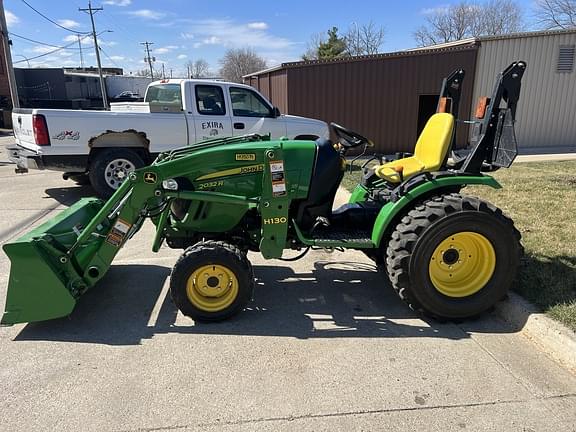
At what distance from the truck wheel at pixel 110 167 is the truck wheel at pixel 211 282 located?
488 centimetres

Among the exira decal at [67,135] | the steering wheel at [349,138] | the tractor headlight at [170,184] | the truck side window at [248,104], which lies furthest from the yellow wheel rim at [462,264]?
the exira decal at [67,135]

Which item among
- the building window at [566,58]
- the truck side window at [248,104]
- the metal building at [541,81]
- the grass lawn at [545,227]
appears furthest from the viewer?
the building window at [566,58]

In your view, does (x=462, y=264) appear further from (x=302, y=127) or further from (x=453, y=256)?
(x=302, y=127)

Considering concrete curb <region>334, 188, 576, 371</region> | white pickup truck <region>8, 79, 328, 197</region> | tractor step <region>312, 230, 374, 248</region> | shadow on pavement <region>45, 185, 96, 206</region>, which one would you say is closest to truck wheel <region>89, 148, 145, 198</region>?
white pickup truck <region>8, 79, 328, 197</region>

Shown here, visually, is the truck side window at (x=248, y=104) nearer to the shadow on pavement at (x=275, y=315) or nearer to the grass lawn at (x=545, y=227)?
the grass lawn at (x=545, y=227)

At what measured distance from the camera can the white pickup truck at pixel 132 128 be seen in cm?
760

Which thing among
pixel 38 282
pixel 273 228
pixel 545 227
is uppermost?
pixel 273 228

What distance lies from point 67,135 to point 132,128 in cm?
104

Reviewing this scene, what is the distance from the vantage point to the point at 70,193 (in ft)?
28.7

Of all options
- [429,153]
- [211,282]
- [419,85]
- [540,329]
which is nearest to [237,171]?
[211,282]

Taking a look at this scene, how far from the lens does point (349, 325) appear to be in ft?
12.2

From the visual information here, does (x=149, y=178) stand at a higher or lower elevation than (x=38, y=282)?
higher

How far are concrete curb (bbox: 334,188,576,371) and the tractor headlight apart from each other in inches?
112

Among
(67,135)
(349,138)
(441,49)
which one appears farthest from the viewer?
(441,49)
